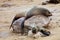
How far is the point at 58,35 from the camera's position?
3271 millimetres

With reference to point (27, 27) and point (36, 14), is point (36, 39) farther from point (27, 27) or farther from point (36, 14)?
point (36, 14)

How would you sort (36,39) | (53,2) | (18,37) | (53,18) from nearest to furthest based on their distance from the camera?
(36,39) < (18,37) < (53,18) < (53,2)

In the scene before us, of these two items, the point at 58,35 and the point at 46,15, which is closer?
the point at 58,35

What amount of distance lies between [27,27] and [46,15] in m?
0.76

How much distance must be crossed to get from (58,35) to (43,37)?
25 cm

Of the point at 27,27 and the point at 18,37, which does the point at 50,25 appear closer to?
the point at 27,27

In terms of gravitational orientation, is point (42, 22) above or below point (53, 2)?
above

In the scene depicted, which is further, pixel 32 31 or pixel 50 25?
pixel 50 25

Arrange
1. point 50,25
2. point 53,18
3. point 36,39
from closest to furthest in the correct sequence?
1. point 36,39
2. point 50,25
3. point 53,18

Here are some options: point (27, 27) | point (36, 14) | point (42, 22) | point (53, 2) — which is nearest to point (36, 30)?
point (27, 27)

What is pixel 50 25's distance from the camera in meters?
4.12

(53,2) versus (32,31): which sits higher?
(32,31)

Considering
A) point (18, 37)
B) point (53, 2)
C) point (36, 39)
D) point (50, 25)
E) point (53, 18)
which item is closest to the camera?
point (36, 39)

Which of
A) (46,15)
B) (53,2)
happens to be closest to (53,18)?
(46,15)
